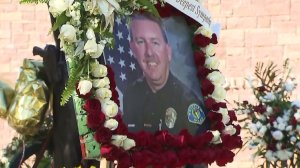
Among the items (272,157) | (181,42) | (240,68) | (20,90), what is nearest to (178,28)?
(181,42)

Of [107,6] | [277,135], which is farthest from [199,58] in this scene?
[277,135]

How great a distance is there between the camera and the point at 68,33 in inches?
156

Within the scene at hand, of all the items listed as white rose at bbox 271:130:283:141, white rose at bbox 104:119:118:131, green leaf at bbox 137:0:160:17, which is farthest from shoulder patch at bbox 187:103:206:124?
white rose at bbox 271:130:283:141

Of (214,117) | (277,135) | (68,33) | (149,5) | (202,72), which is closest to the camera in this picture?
(68,33)

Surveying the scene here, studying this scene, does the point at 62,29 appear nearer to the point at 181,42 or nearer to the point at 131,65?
the point at 131,65

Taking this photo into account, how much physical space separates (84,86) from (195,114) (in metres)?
0.90

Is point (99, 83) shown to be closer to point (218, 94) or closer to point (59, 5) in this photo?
point (59, 5)

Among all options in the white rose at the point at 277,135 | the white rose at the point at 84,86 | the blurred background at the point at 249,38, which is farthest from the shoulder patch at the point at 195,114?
the blurred background at the point at 249,38

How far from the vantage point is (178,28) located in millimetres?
4820

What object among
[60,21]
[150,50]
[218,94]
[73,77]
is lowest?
[218,94]

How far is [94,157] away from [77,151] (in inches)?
18.0

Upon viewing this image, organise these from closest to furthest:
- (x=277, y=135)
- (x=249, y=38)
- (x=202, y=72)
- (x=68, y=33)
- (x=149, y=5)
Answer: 1. (x=68, y=33)
2. (x=149, y=5)
3. (x=202, y=72)
4. (x=277, y=135)
5. (x=249, y=38)

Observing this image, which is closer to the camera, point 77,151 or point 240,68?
point 77,151

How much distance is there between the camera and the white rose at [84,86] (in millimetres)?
3965
